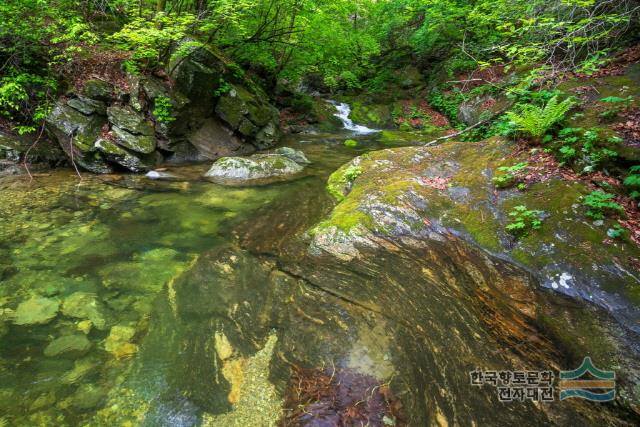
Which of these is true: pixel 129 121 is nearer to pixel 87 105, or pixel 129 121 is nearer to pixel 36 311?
pixel 87 105

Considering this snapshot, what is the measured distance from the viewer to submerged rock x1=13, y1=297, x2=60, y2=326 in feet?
11.0

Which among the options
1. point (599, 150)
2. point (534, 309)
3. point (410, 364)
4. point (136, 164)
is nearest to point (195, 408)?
point (410, 364)

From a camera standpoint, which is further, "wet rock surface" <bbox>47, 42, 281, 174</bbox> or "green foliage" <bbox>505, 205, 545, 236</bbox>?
"wet rock surface" <bbox>47, 42, 281, 174</bbox>

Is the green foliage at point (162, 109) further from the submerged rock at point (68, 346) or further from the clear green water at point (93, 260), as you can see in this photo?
the submerged rock at point (68, 346)

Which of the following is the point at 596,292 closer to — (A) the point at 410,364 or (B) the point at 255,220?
(A) the point at 410,364

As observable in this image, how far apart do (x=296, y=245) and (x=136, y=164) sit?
5928 mm

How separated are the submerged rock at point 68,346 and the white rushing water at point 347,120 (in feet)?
49.6

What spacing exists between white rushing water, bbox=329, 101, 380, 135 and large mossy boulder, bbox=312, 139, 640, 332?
1082 centimetres

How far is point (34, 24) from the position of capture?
24.7 feet

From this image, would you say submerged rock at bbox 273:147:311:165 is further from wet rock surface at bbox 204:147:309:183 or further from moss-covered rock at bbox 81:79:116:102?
moss-covered rock at bbox 81:79:116:102

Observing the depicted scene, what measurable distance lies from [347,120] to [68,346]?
1723 centimetres

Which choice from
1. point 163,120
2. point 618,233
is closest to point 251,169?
point 163,120

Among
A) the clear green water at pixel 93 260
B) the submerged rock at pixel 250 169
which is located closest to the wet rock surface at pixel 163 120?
the clear green water at pixel 93 260

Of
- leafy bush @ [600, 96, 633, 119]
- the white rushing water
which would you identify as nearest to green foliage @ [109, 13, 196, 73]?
leafy bush @ [600, 96, 633, 119]
